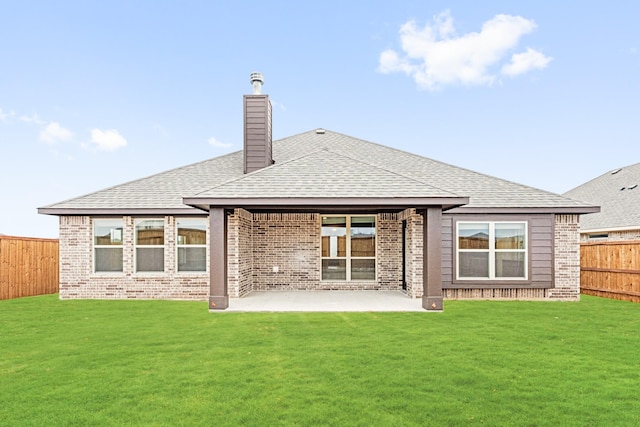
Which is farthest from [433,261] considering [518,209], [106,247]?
[106,247]

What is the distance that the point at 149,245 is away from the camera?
12500 mm

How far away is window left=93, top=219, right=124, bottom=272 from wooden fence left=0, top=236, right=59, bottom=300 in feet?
11.2

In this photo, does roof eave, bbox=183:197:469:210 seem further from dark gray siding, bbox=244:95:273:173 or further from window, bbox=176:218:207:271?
dark gray siding, bbox=244:95:273:173

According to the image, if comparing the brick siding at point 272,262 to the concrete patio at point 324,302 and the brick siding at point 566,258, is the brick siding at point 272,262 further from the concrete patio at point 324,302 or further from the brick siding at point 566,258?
the concrete patio at point 324,302

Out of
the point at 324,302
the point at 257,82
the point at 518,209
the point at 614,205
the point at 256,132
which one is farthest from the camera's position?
the point at 614,205

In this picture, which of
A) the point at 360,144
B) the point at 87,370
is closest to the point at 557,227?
the point at 360,144

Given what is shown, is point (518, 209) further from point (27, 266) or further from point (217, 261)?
point (27, 266)

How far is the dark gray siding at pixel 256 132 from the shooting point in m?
13.9

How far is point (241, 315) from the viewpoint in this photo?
9320 mm

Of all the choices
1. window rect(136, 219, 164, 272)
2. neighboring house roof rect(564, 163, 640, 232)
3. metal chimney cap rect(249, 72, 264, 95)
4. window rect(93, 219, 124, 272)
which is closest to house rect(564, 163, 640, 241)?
neighboring house roof rect(564, 163, 640, 232)

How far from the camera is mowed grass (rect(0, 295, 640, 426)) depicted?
399 centimetres

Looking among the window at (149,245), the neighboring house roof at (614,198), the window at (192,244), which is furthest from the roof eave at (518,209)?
the window at (149,245)

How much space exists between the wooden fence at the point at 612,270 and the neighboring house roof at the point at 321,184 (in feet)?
7.02

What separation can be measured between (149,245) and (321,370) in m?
8.96
